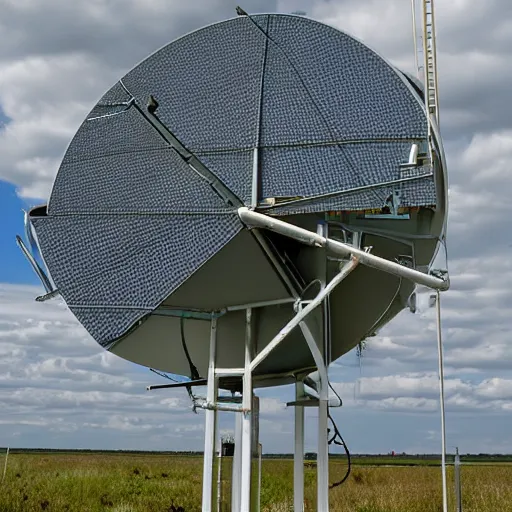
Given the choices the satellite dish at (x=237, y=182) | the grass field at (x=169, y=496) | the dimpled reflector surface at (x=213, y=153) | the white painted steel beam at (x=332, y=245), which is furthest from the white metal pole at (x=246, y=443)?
the grass field at (x=169, y=496)

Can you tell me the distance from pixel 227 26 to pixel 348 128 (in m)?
2.75

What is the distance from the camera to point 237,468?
13859 millimetres

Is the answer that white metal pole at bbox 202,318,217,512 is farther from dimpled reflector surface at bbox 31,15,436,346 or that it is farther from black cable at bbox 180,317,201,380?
dimpled reflector surface at bbox 31,15,436,346

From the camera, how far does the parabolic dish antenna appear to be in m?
11.6

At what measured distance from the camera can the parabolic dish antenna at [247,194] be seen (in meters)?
11.6

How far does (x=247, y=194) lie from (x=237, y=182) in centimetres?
28

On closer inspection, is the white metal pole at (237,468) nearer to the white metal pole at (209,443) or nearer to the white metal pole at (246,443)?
the white metal pole at (209,443)

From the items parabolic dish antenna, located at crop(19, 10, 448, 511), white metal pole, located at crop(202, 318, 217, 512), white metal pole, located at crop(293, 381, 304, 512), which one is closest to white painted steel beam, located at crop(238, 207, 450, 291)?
parabolic dish antenna, located at crop(19, 10, 448, 511)

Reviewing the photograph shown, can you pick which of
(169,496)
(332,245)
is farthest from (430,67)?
(169,496)

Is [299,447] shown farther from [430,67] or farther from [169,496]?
[169,496]

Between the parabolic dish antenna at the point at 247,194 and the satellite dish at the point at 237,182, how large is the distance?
0.02 metres

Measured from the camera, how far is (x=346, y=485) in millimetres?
36438

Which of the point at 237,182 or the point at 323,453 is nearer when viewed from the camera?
the point at 237,182

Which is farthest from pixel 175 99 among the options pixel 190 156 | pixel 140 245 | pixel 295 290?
pixel 295 290
